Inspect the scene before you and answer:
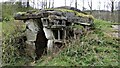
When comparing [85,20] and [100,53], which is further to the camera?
[85,20]

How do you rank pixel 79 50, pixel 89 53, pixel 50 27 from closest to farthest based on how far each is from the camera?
1. pixel 89 53
2. pixel 79 50
3. pixel 50 27

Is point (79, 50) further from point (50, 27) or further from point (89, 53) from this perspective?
point (50, 27)

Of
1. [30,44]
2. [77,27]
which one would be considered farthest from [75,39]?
[30,44]

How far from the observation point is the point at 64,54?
6547mm

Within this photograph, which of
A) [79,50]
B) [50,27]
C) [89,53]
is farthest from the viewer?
[50,27]

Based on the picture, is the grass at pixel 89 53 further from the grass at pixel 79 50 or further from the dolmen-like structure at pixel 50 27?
the dolmen-like structure at pixel 50 27

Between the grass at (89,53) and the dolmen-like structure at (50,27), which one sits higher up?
the dolmen-like structure at (50,27)

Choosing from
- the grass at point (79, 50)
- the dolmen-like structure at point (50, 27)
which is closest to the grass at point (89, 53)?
the grass at point (79, 50)

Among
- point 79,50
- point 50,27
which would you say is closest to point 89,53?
point 79,50

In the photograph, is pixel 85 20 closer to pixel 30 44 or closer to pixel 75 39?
pixel 75 39

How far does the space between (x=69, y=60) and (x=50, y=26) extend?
149cm

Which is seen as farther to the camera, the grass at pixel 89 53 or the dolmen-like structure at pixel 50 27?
Answer: the dolmen-like structure at pixel 50 27

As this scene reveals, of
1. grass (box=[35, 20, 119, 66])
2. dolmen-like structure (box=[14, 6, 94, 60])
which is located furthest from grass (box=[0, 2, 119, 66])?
dolmen-like structure (box=[14, 6, 94, 60])

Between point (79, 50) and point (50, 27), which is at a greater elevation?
point (50, 27)
